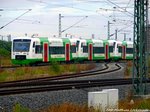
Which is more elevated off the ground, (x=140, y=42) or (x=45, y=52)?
(x=140, y=42)

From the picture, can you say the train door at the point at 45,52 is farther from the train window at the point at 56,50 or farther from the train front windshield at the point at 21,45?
the train front windshield at the point at 21,45

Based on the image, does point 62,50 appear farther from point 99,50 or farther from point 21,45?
point 99,50

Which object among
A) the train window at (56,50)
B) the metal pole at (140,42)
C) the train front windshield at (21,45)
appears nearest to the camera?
the metal pole at (140,42)

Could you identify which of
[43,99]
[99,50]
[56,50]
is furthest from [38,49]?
[43,99]

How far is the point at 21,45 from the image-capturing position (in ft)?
154

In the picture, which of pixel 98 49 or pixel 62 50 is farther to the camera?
pixel 98 49

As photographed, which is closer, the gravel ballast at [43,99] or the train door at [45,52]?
the gravel ballast at [43,99]

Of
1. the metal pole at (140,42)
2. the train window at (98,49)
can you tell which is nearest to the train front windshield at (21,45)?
the train window at (98,49)

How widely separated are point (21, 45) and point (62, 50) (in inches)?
208

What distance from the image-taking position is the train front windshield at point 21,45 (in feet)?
152

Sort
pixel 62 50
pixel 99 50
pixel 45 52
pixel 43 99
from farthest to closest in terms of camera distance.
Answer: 1. pixel 99 50
2. pixel 62 50
3. pixel 45 52
4. pixel 43 99

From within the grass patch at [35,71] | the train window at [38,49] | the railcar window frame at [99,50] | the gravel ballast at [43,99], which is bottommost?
the grass patch at [35,71]

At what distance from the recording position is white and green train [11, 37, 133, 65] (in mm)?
46438

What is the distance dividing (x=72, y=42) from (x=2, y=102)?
35.7 m
